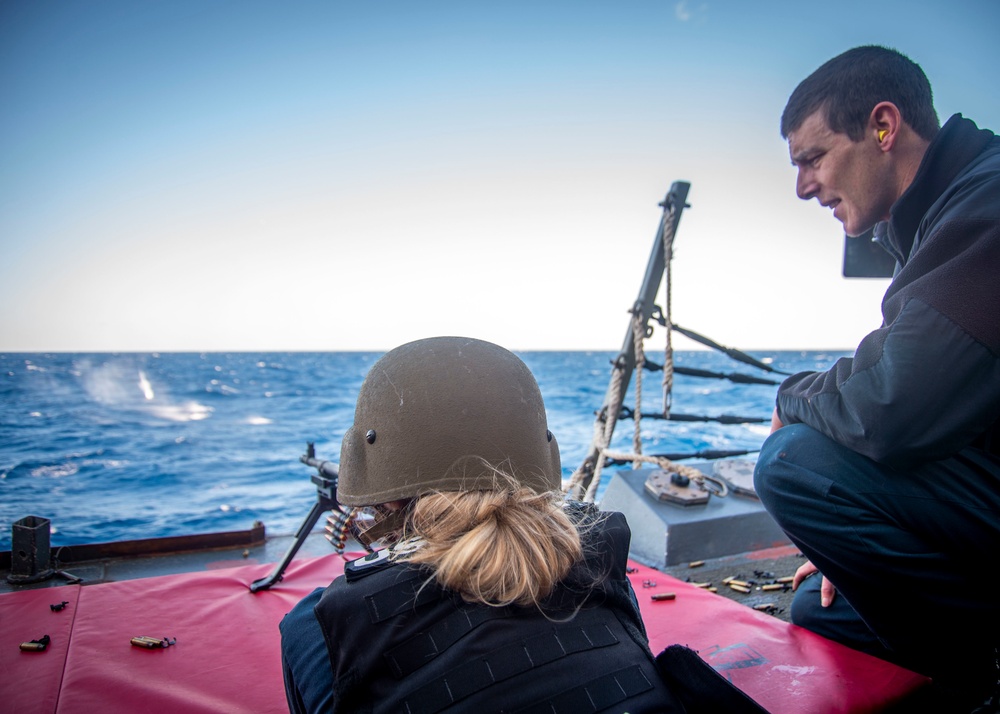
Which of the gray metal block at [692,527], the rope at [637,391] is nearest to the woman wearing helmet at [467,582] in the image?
the gray metal block at [692,527]

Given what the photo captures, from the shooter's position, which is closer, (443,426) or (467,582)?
(467,582)

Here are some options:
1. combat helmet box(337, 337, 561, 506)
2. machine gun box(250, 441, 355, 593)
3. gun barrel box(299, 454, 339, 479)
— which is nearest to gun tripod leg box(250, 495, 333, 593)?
machine gun box(250, 441, 355, 593)

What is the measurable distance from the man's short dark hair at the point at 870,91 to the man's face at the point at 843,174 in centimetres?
4

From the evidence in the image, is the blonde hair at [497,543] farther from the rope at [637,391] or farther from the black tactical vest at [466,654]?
the rope at [637,391]

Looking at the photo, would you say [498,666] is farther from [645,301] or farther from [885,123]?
[645,301]

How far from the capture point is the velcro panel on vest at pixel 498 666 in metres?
1.01

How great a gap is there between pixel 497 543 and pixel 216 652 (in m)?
1.55

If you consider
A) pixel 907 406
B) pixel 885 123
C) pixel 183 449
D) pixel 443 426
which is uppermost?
pixel 885 123

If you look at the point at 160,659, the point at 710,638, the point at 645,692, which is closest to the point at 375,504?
the point at 645,692

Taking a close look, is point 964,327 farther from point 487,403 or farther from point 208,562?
point 208,562

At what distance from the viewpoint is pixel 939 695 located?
72.2 inches

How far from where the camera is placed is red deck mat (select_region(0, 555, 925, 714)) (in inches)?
68.6

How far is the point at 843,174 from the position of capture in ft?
6.75

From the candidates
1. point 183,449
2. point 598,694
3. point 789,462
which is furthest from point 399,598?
point 183,449
